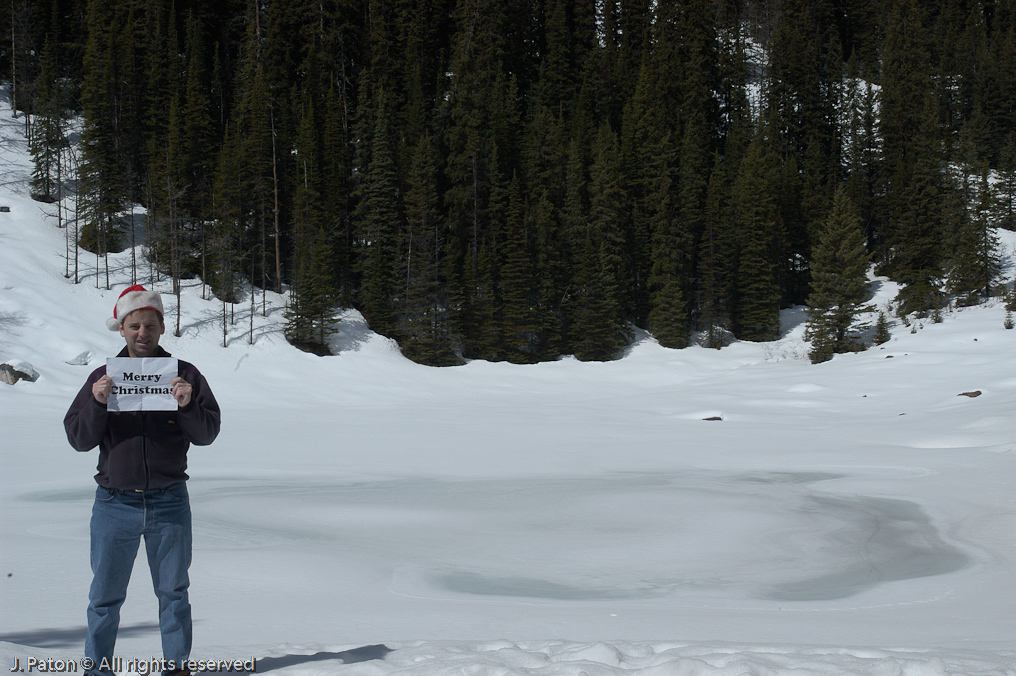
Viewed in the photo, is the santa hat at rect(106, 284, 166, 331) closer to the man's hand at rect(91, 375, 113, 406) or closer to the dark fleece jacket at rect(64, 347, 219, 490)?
the dark fleece jacket at rect(64, 347, 219, 490)

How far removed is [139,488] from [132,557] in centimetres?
39

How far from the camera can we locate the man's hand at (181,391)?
3439mm

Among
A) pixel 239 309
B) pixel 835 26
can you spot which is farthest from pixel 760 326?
pixel 835 26

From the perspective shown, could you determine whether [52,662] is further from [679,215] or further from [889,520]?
[679,215]

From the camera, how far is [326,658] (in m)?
4.12

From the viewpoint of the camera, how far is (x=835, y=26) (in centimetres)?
7938

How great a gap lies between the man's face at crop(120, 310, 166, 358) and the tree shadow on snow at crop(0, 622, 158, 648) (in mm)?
2113

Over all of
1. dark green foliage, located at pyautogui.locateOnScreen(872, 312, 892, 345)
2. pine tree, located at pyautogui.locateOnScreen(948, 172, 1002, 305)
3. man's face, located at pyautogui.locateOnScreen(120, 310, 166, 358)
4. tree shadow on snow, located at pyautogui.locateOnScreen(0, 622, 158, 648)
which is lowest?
tree shadow on snow, located at pyautogui.locateOnScreen(0, 622, 158, 648)

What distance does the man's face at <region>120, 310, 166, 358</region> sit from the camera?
11.8 feet

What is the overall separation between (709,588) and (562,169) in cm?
4269

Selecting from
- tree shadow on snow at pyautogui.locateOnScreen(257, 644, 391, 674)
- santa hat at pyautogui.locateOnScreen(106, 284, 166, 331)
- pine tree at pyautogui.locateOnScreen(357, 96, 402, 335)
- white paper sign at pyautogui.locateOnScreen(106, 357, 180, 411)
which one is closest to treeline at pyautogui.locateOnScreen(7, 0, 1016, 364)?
pine tree at pyautogui.locateOnScreen(357, 96, 402, 335)

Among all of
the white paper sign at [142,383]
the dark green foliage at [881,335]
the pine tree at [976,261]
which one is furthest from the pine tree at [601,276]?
the white paper sign at [142,383]

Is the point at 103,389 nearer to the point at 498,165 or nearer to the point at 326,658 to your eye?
the point at 326,658

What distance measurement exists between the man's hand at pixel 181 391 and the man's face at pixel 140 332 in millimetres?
286
